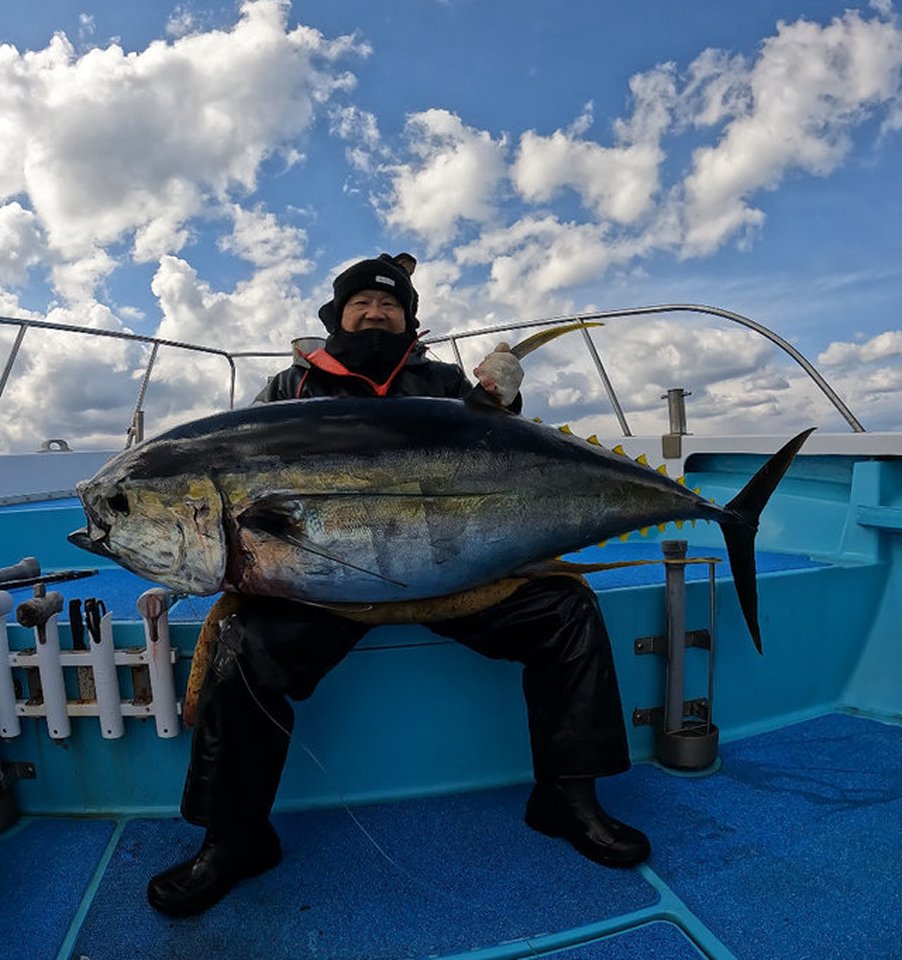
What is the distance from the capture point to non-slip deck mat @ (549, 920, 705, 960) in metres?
1.34

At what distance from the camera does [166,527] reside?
4.69 ft

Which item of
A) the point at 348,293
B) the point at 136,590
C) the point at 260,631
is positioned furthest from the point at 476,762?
the point at 136,590

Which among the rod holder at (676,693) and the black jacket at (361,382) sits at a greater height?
the black jacket at (361,382)

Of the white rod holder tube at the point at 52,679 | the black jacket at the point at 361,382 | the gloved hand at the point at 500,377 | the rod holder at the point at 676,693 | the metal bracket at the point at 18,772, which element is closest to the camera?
the gloved hand at the point at 500,377

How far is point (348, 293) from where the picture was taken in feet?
7.58

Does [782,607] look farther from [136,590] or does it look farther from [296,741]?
[136,590]

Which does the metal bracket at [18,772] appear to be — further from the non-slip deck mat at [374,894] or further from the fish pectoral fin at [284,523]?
the fish pectoral fin at [284,523]

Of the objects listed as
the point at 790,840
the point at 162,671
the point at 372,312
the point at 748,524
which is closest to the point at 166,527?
the point at 162,671

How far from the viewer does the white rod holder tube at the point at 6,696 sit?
1785mm

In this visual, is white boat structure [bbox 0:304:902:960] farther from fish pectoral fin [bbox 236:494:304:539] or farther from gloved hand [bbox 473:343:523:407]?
gloved hand [bbox 473:343:523:407]

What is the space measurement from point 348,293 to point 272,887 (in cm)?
181

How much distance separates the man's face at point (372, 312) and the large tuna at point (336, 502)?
0.78m

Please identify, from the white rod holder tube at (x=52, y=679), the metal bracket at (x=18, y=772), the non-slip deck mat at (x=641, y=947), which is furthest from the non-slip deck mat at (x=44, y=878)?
the non-slip deck mat at (x=641, y=947)

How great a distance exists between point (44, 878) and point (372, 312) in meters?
1.86
